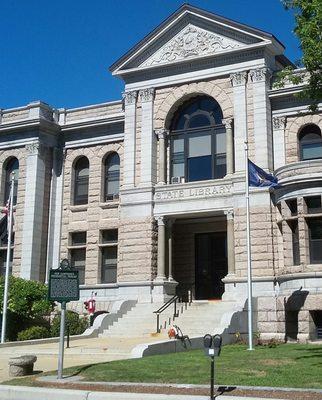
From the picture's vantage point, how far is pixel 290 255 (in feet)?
85.6

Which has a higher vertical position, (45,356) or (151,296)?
(151,296)

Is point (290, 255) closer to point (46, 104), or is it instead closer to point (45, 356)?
point (45, 356)

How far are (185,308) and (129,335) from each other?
3401 millimetres

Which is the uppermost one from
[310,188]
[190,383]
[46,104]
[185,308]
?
[46,104]

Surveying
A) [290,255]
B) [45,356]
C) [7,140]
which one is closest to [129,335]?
[45,356]

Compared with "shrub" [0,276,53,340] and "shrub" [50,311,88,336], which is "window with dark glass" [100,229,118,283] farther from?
"shrub" [0,276,53,340]

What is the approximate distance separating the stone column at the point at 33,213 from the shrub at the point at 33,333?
5.10m

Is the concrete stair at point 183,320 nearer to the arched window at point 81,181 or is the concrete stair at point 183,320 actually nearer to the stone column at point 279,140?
the stone column at point 279,140

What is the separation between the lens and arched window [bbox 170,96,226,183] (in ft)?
100

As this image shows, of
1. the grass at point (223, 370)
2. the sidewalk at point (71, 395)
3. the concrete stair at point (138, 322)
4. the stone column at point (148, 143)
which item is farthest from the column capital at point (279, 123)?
the sidewalk at point (71, 395)

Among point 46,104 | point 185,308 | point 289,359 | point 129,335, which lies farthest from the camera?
point 46,104

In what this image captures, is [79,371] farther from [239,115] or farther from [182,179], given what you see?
[239,115]

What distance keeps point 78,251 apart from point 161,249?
6.57 meters

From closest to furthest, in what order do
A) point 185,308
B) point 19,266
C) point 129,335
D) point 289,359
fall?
point 289,359, point 129,335, point 185,308, point 19,266
